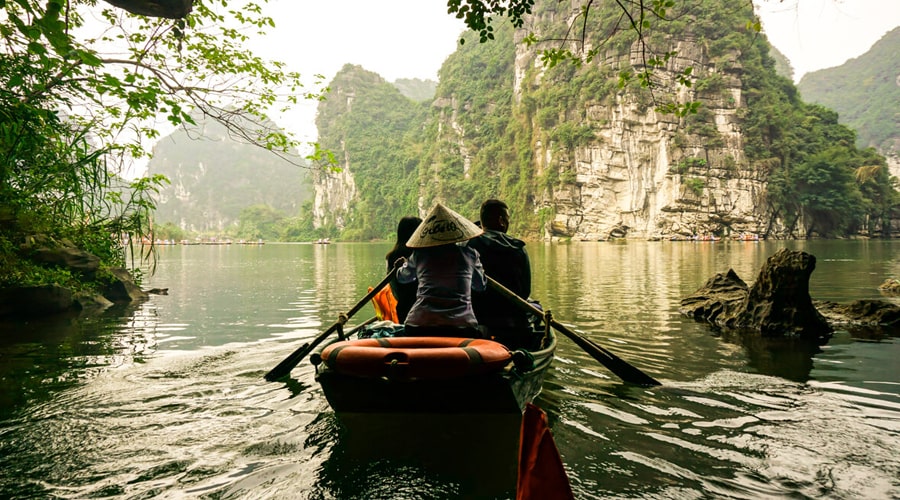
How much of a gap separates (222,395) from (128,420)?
2.73 feet

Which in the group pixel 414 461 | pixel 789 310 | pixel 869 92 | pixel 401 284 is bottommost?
pixel 414 461

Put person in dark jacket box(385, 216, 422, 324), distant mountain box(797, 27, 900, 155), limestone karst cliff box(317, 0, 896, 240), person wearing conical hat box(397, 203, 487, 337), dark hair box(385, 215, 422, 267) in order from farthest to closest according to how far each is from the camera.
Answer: distant mountain box(797, 27, 900, 155), limestone karst cliff box(317, 0, 896, 240), dark hair box(385, 215, 422, 267), person in dark jacket box(385, 216, 422, 324), person wearing conical hat box(397, 203, 487, 337)

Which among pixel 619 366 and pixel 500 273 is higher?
pixel 500 273

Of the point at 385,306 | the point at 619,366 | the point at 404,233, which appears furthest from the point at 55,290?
the point at 619,366

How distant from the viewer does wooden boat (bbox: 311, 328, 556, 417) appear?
2814 millimetres

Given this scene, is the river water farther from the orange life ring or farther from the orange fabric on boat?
the orange fabric on boat

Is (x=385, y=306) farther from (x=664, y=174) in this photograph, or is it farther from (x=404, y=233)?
(x=664, y=174)

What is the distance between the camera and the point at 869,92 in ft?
355

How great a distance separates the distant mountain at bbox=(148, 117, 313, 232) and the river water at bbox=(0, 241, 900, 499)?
164m

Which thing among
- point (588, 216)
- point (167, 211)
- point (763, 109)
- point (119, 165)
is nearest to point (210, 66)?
point (119, 165)

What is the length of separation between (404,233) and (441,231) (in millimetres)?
1579

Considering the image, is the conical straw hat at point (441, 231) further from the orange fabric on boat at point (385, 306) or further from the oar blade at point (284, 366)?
the orange fabric on boat at point (385, 306)

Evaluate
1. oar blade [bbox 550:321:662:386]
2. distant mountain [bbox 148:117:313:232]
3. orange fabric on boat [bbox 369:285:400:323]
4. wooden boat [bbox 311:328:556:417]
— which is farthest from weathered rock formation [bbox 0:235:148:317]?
distant mountain [bbox 148:117:313:232]

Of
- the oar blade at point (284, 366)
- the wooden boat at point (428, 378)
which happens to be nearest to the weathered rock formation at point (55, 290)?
the oar blade at point (284, 366)
